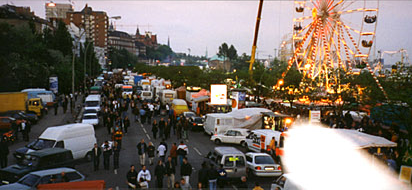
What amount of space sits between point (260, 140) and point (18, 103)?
22.7 meters

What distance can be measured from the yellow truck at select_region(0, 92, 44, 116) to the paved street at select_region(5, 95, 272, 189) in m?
1.24

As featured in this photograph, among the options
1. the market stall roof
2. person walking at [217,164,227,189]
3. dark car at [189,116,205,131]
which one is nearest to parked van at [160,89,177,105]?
dark car at [189,116,205,131]

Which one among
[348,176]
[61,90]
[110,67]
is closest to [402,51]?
[61,90]

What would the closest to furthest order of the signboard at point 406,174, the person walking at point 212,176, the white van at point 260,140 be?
the signboard at point 406,174 → the person walking at point 212,176 → the white van at point 260,140

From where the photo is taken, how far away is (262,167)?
1583 cm

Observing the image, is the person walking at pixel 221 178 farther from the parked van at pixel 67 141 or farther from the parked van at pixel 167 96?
the parked van at pixel 167 96

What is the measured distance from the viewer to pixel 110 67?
577ft

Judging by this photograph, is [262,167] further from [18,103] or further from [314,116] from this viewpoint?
[18,103]

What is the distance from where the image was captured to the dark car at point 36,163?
14.1 m

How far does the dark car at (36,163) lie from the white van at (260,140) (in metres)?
9.53

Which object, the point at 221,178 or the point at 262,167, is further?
the point at 262,167

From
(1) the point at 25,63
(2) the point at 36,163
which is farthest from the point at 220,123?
→ (1) the point at 25,63

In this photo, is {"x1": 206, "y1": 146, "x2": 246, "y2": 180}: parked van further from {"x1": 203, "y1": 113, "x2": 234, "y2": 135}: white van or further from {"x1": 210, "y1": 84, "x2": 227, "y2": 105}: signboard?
{"x1": 210, "y1": 84, "x2": 227, "y2": 105}: signboard

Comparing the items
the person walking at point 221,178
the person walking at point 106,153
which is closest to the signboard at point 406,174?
the person walking at point 221,178
